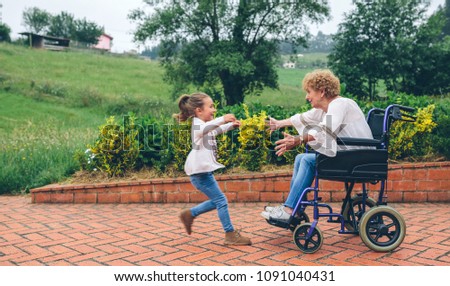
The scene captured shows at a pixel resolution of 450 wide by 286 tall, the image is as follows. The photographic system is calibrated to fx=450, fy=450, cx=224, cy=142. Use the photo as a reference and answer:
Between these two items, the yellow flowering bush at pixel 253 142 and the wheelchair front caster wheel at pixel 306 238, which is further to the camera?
the yellow flowering bush at pixel 253 142

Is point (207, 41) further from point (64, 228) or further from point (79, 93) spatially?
point (64, 228)

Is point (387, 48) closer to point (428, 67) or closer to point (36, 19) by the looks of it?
point (428, 67)

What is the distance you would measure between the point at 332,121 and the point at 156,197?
3.18 m

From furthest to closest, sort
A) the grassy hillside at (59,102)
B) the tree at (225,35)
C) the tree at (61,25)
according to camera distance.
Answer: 1. the tree at (61,25)
2. the tree at (225,35)
3. the grassy hillside at (59,102)

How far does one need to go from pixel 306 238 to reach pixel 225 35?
21.8 meters

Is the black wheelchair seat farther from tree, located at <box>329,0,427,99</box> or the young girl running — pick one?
tree, located at <box>329,0,427,99</box>

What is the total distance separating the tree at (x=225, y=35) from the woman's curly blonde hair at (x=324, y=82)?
1902cm

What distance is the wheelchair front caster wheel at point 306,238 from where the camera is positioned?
3.70m

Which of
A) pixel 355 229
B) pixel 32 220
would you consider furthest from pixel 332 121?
pixel 32 220

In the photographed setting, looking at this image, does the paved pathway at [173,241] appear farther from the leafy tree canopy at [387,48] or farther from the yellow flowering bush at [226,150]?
the leafy tree canopy at [387,48]

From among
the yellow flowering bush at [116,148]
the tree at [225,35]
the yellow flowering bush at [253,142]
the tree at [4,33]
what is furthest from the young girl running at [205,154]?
the tree at [4,33]

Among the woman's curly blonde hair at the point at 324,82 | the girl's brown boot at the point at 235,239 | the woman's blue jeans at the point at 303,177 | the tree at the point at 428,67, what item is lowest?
the girl's brown boot at the point at 235,239

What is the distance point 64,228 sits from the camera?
4711mm

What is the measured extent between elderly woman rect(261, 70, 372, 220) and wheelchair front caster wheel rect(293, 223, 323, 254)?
15 centimetres
